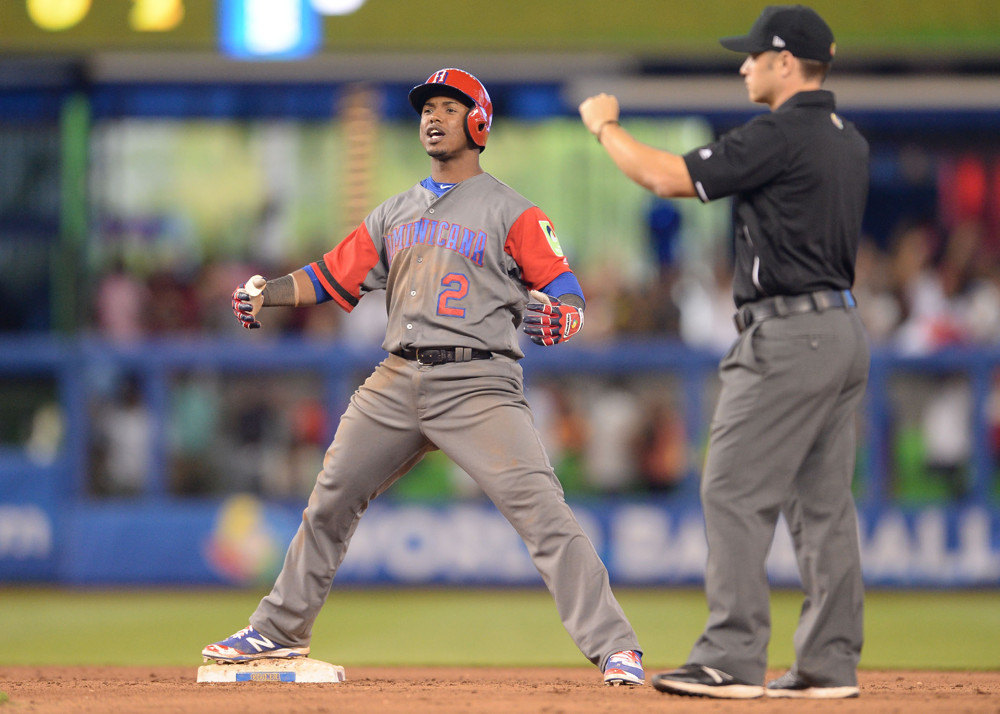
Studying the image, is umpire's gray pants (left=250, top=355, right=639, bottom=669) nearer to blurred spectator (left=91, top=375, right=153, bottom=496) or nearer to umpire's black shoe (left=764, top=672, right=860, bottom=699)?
umpire's black shoe (left=764, top=672, right=860, bottom=699)

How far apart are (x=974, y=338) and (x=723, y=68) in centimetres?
316

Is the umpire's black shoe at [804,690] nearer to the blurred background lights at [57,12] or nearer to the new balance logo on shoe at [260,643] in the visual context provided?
the new balance logo on shoe at [260,643]

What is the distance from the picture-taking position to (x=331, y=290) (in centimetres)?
493

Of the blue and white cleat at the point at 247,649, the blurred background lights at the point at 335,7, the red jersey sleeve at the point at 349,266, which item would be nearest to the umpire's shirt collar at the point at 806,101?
the red jersey sleeve at the point at 349,266

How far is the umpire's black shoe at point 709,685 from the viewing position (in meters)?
3.92

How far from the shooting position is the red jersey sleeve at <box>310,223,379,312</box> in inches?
193

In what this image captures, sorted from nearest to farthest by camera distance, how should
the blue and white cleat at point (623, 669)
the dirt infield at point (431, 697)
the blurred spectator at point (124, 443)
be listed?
the dirt infield at point (431, 697), the blue and white cleat at point (623, 669), the blurred spectator at point (124, 443)

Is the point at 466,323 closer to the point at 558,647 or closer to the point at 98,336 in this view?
the point at 558,647

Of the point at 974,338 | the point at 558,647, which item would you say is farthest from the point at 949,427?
the point at 558,647

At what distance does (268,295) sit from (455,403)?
830 millimetres

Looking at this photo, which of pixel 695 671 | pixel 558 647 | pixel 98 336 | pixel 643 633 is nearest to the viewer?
pixel 695 671

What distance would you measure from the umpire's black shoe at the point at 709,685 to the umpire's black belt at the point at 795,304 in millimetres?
1051

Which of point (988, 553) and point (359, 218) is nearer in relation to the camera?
point (988, 553)

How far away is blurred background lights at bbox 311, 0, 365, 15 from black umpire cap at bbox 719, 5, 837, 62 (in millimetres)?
6700
